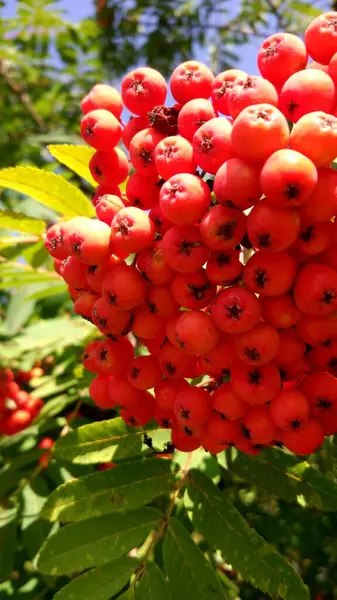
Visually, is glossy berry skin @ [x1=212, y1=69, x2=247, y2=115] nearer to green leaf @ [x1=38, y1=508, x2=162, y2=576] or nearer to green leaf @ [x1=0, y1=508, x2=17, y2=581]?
Result: green leaf @ [x1=38, y1=508, x2=162, y2=576]

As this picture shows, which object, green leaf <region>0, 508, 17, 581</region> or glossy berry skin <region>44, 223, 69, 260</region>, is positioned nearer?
glossy berry skin <region>44, 223, 69, 260</region>

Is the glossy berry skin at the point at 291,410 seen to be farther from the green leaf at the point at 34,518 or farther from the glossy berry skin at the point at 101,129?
the green leaf at the point at 34,518

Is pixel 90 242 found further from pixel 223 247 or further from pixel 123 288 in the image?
pixel 223 247

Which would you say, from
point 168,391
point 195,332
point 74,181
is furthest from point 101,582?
point 74,181

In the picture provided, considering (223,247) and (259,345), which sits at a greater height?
(223,247)

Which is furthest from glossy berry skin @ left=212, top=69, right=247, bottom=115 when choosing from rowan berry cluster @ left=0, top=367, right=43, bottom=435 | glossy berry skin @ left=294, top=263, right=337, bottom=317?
rowan berry cluster @ left=0, top=367, right=43, bottom=435

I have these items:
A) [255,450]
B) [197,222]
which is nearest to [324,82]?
[197,222]
